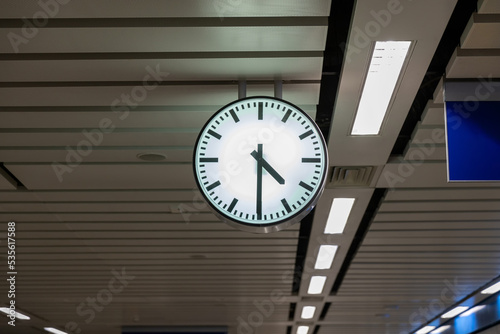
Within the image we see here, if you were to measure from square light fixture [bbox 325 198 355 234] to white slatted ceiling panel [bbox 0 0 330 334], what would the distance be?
51cm

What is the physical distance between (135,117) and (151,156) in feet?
2.27

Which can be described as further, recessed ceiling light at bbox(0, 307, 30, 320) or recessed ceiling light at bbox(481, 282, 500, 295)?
recessed ceiling light at bbox(0, 307, 30, 320)

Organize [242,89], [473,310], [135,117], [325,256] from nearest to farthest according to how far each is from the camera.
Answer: [242,89]
[135,117]
[325,256]
[473,310]

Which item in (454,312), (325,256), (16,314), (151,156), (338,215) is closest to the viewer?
(151,156)

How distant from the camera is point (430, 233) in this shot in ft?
23.6

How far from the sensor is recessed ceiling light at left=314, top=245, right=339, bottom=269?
313 inches

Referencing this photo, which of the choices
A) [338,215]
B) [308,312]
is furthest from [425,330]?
[338,215]

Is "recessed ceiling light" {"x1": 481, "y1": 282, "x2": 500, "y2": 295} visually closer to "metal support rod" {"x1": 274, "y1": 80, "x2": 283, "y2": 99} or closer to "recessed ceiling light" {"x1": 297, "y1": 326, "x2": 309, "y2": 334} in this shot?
"recessed ceiling light" {"x1": 297, "y1": 326, "x2": 309, "y2": 334}

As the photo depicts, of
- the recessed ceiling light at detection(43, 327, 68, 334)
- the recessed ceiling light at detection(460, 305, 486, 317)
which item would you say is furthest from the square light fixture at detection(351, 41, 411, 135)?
the recessed ceiling light at detection(43, 327, 68, 334)

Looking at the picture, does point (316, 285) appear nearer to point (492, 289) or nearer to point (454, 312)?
point (492, 289)

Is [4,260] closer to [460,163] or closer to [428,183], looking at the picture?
[428,183]

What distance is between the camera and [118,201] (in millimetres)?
6195

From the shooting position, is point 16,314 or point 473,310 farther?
point 16,314

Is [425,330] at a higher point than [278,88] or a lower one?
higher
